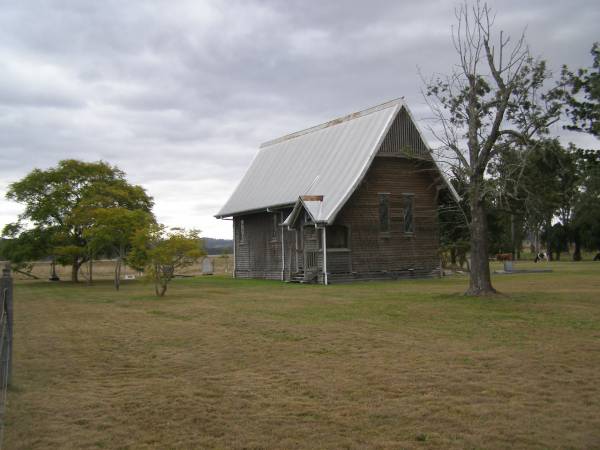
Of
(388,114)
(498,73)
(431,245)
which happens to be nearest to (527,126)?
(498,73)

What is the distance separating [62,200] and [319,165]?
15421 mm

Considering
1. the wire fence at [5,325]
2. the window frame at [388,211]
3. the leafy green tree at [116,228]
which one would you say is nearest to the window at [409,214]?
the window frame at [388,211]

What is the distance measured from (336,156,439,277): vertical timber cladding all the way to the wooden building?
5cm

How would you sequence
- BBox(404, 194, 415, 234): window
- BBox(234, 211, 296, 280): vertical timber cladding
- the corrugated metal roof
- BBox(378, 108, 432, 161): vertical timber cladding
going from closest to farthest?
the corrugated metal roof
BBox(378, 108, 432, 161): vertical timber cladding
BBox(404, 194, 415, 234): window
BBox(234, 211, 296, 280): vertical timber cladding

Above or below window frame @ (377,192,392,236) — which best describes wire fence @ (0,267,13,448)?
below

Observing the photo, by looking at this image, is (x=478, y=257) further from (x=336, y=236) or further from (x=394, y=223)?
(x=394, y=223)

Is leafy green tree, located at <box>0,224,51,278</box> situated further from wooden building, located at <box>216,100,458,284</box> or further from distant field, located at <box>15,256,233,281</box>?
wooden building, located at <box>216,100,458,284</box>

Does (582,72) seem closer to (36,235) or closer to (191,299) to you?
(191,299)

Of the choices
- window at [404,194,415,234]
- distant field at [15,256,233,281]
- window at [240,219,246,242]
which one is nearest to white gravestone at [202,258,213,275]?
distant field at [15,256,233,281]

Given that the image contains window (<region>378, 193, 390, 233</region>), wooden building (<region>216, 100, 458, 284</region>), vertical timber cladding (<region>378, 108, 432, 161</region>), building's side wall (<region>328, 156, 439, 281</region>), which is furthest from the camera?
window (<region>378, 193, 390, 233</region>)

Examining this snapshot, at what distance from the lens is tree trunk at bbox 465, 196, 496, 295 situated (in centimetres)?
1978

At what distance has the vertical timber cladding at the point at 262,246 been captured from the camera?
34.4 meters

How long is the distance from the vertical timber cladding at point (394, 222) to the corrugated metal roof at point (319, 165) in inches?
50.8

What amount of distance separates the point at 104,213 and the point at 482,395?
86.7 feet
